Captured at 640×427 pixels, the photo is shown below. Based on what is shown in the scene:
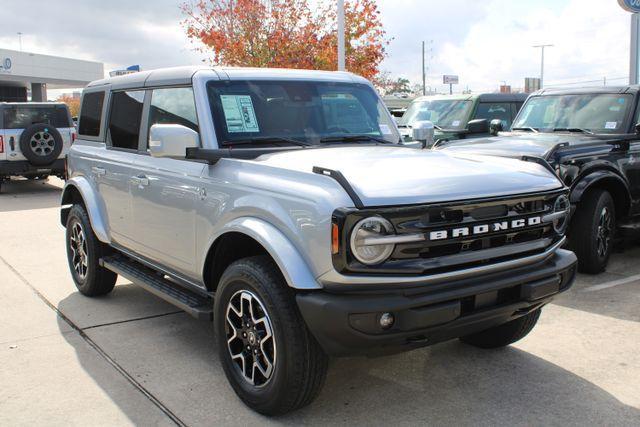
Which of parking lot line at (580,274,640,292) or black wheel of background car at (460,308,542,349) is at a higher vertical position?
black wheel of background car at (460,308,542,349)

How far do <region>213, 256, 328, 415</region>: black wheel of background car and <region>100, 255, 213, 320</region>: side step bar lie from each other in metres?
0.32

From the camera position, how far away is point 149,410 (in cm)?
361

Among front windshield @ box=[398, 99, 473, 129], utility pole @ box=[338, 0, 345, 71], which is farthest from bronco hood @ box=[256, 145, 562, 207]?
utility pole @ box=[338, 0, 345, 71]

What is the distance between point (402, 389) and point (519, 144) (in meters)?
3.61

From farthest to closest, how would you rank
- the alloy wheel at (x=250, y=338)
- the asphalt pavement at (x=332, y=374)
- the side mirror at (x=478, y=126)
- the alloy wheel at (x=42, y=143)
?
the alloy wheel at (x=42, y=143) → the side mirror at (x=478, y=126) → the asphalt pavement at (x=332, y=374) → the alloy wheel at (x=250, y=338)

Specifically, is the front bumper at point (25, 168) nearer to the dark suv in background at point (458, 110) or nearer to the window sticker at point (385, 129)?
the dark suv in background at point (458, 110)

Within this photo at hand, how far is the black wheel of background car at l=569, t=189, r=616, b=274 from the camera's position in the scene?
20.4ft

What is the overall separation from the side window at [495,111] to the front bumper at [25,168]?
916 cm

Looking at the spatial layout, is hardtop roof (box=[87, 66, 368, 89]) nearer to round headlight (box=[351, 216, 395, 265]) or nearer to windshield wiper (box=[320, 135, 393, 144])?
windshield wiper (box=[320, 135, 393, 144])

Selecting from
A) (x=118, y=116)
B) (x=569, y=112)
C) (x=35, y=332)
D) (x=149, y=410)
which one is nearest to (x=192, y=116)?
(x=118, y=116)

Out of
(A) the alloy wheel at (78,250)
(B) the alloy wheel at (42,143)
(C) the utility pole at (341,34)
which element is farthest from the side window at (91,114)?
(C) the utility pole at (341,34)

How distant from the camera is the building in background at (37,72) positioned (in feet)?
128

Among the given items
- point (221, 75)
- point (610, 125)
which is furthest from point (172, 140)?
point (610, 125)

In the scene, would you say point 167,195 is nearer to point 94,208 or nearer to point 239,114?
point 239,114
